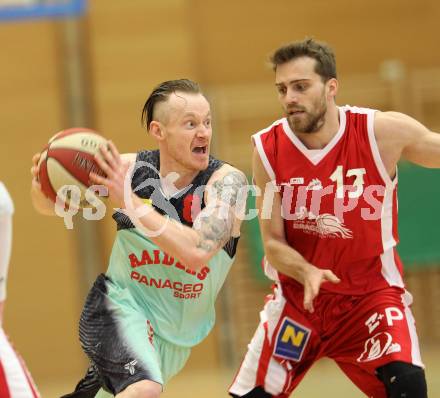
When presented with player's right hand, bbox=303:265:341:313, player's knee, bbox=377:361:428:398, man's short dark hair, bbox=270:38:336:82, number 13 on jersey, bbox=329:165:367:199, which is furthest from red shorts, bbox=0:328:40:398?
man's short dark hair, bbox=270:38:336:82

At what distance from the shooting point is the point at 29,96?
35.0 feet

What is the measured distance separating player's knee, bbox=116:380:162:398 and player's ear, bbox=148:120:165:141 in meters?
1.37

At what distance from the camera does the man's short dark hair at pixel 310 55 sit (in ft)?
16.7

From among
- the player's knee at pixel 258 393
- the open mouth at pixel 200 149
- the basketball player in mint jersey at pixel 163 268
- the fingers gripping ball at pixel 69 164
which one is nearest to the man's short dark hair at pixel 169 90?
the basketball player in mint jersey at pixel 163 268

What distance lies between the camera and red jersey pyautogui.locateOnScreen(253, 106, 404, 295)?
503 cm

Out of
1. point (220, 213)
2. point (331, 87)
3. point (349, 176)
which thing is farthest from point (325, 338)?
point (331, 87)

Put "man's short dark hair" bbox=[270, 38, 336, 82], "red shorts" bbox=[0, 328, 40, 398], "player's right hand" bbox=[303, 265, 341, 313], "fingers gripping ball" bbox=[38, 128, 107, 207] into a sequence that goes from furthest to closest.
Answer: "man's short dark hair" bbox=[270, 38, 336, 82] → "player's right hand" bbox=[303, 265, 341, 313] → "fingers gripping ball" bbox=[38, 128, 107, 207] → "red shorts" bbox=[0, 328, 40, 398]

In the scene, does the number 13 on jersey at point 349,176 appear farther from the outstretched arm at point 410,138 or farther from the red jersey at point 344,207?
the outstretched arm at point 410,138

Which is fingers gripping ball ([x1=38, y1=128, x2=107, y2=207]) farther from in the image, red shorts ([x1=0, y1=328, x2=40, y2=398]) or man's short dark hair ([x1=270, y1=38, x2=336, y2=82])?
man's short dark hair ([x1=270, y1=38, x2=336, y2=82])

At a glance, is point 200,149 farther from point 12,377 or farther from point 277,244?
point 12,377

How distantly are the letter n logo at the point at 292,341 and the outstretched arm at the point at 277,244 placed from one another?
10.9 inches

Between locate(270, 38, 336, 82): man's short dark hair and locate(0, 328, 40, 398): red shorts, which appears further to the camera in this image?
locate(270, 38, 336, 82): man's short dark hair

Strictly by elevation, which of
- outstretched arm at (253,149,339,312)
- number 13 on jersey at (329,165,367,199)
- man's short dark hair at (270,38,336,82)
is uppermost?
man's short dark hair at (270,38,336,82)

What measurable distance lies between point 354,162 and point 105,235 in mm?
5995
